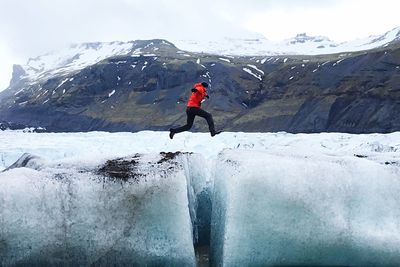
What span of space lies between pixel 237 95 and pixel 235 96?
0.44 m

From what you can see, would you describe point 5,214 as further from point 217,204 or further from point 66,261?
point 217,204

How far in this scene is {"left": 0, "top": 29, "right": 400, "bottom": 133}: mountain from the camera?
62375mm

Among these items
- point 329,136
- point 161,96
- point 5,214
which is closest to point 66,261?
point 5,214

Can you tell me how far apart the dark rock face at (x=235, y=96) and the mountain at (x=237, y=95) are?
14 centimetres

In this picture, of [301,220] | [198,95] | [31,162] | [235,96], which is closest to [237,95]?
[235,96]

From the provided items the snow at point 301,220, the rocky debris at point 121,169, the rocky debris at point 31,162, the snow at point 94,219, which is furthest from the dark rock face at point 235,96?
the snow at point 94,219

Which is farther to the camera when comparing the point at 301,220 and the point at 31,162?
the point at 31,162

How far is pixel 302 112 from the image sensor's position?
226 feet

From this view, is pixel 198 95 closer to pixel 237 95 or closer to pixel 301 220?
pixel 301 220

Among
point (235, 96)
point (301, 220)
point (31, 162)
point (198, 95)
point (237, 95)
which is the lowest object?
point (235, 96)

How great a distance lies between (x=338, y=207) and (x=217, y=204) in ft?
6.15

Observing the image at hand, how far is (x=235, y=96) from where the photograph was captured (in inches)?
3465

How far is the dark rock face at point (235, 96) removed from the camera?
62.3m

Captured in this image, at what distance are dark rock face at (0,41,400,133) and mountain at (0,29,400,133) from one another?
14 centimetres
